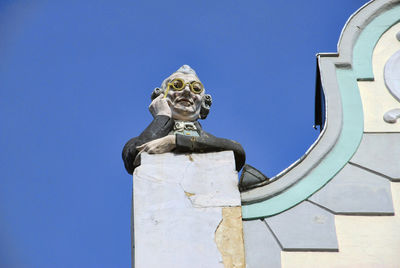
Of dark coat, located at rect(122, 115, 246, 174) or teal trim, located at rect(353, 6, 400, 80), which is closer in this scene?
dark coat, located at rect(122, 115, 246, 174)

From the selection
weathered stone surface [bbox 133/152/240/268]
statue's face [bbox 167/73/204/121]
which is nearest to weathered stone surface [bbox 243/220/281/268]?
weathered stone surface [bbox 133/152/240/268]

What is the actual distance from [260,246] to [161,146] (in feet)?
4.11

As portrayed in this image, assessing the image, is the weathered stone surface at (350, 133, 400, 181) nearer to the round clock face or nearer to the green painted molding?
the green painted molding

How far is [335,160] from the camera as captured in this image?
9820 mm

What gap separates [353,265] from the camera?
29.6ft

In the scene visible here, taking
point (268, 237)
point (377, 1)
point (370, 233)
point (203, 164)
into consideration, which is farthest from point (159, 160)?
point (377, 1)

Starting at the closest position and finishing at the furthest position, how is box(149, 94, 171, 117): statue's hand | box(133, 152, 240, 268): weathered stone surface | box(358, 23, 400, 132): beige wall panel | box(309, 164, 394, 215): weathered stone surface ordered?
box(133, 152, 240, 268): weathered stone surface < box(309, 164, 394, 215): weathered stone surface < box(358, 23, 400, 132): beige wall panel < box(149, 94, 171, 117): statue's hand

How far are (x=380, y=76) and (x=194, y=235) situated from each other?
8.39 ft

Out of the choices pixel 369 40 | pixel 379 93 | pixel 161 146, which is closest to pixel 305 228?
pixel 161 146

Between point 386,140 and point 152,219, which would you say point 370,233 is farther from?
point 152,219

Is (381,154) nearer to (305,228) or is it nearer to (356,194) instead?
(356,194)

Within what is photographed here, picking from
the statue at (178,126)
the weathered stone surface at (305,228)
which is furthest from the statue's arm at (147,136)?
the weathered stone surface at (305,228)

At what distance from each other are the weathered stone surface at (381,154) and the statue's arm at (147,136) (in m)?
1.65

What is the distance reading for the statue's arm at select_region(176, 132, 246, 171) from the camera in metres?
9.69
